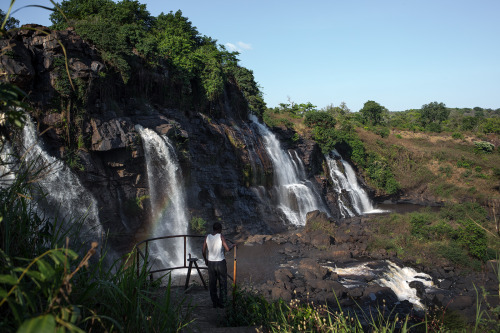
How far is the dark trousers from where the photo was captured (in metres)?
5.81

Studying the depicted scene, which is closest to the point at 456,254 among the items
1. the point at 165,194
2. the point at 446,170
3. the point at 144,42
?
the point at 165,194

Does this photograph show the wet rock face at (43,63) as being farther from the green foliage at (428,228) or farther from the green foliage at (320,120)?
the green foliage at (320,120)

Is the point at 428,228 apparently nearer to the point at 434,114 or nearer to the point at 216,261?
the point at 216,261

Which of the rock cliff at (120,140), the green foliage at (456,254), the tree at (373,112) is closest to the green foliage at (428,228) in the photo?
the green foliage at (456,254)

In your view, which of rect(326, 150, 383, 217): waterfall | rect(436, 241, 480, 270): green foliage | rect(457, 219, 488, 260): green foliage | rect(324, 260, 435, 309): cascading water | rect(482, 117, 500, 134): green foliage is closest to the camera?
rect(324, 260, 435, 309): cascading water

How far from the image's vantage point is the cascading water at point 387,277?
12226 millimetres

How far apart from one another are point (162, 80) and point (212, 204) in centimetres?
752

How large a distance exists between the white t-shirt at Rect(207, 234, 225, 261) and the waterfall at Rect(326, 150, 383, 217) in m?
21.9

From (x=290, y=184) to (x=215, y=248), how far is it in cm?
1939

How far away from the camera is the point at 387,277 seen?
1315 centimetres

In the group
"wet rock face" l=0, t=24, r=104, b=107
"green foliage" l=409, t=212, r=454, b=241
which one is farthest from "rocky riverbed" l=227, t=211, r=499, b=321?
"wet rock face" l=0, t=24, r=104, b=107

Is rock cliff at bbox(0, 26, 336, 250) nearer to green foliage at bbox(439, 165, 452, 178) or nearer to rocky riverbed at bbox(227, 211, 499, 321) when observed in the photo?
rocky riverbed at bbox(227, 211, 499, 321)

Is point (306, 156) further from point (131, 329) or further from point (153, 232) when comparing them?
point (131, 329)

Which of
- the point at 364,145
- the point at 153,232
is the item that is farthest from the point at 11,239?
the point at 364,145
